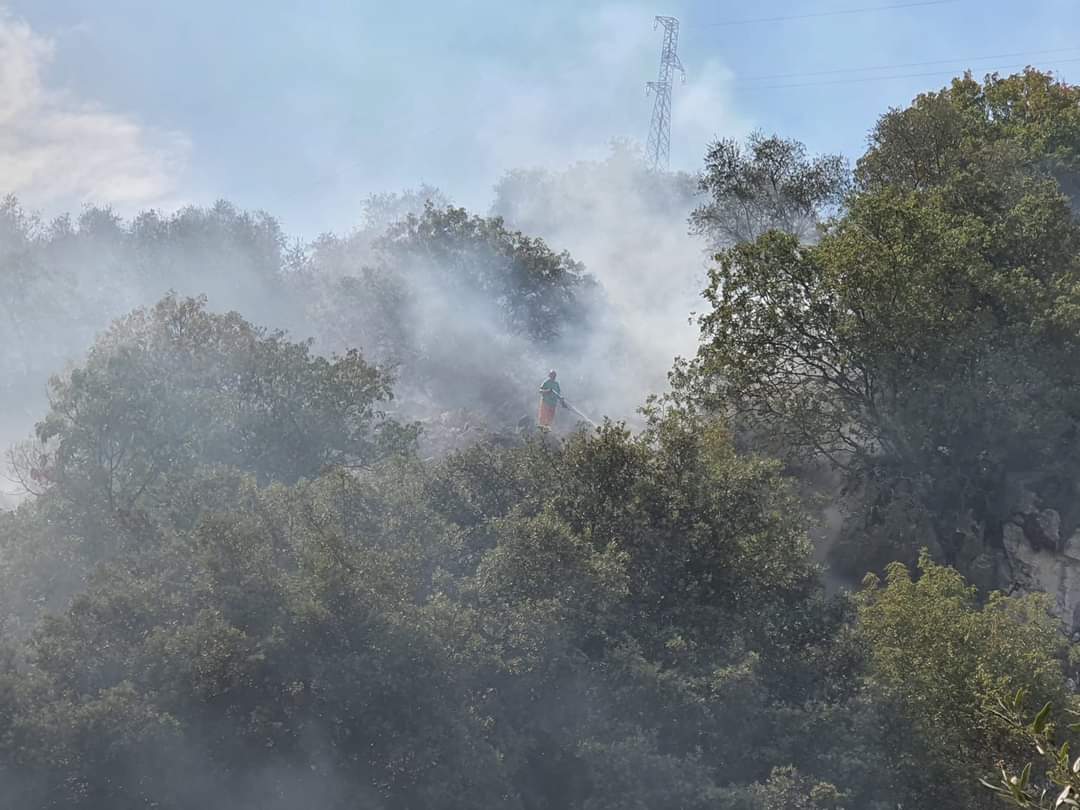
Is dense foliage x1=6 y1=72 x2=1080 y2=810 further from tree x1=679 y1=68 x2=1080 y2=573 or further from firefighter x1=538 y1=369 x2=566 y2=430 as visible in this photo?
firefighter x1=538 y1=369 x2=566 y2=430

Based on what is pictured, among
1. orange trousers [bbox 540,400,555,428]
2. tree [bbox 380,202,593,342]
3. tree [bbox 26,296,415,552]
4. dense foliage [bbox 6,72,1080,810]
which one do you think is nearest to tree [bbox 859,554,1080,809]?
dense foliage [bbox 6,72,1080,810]

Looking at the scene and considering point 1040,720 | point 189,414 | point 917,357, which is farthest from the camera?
point 189,414

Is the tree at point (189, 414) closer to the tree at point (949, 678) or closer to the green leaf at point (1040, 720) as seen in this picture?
the tree at point (949, 678)

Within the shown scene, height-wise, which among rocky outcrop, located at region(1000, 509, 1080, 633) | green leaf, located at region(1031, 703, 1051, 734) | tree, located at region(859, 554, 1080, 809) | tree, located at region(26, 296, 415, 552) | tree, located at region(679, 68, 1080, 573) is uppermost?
tree, located at region(26, 296, 415, 552)

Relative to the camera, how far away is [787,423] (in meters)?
25.3

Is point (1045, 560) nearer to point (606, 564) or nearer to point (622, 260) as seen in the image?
point (606, 564)

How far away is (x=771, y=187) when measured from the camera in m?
37.6

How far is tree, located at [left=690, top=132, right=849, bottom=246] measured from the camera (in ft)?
122

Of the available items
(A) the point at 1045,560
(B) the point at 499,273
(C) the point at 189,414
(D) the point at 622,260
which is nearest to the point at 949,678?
(A) the point at 1045,560

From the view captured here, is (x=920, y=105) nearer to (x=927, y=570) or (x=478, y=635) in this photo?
(x=927, y=570)

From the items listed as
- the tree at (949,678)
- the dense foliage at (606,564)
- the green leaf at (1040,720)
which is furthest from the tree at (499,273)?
the green leaf at (1040,720)

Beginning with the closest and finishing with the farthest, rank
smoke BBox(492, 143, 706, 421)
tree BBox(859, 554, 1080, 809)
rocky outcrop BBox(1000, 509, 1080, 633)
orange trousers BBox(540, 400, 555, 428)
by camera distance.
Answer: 1. tree BBox(859, 554, 1080, 809)
2. rocky outcrop BBox(1000, 509, 1080, 633)
3. orange trousers BBox(540, 400, 555, 428)
4. smoke BBox(492, 143, 706, 421)

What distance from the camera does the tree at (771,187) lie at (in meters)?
37.3

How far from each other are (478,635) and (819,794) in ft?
17.3
